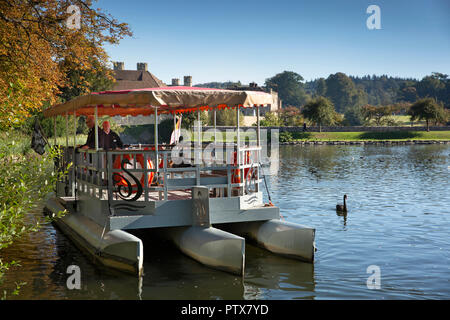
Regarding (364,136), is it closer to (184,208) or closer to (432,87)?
(184,208)

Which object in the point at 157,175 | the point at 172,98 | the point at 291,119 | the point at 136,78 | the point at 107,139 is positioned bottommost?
the point at 157,175

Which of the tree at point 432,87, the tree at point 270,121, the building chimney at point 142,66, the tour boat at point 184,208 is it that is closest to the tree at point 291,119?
the tree at point 270,121

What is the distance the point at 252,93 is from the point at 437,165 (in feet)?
102

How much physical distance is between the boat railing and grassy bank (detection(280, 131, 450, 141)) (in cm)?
6840

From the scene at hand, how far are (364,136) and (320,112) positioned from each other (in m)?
9.33

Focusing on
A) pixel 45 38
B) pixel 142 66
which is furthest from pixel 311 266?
pixel 142 66

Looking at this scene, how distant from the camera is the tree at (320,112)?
9000 cm

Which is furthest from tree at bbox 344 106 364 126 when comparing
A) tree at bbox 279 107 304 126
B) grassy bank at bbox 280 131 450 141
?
grassy bank at bbox 280 131 450 141

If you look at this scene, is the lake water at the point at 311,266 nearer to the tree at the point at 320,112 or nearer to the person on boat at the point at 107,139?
the person on boat at the point at 107,139

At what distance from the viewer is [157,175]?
1193 cm
